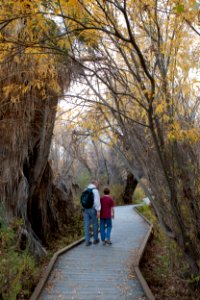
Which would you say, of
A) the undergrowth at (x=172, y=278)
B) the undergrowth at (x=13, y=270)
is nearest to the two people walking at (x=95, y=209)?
the undergrowth at (x=172, y=278)

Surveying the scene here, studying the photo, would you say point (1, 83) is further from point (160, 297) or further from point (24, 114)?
point (160, 297)

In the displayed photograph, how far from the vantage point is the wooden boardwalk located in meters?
5.72

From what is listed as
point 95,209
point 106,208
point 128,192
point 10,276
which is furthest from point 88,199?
point 128,192

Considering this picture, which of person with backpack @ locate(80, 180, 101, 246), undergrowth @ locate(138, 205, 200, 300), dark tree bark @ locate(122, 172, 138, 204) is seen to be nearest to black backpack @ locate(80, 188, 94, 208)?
person with backpack @ locate(80, 180, 101, 246)

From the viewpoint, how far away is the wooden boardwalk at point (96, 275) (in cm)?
572

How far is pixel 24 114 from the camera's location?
8.86m

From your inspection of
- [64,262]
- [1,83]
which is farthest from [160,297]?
[1,83]

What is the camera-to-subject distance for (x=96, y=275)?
22.1 feet

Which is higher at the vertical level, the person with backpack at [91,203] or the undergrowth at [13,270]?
the person with backpack at [91,203]

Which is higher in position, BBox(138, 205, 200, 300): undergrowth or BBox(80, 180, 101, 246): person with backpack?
BBox(80, 180, 101, 246): person with backpack

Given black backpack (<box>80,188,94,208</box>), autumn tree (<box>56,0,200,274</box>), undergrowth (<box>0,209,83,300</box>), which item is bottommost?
undergrowth (<box>0,209,83,300</box>)

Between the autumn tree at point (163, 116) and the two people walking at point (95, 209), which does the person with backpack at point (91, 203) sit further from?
the autumn tree at point (163, 116)

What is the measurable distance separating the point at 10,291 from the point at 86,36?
4102mm

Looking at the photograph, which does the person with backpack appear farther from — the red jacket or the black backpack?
the red jacket
